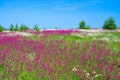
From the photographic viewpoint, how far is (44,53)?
12.9m

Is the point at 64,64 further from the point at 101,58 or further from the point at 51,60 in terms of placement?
the point at 101,58

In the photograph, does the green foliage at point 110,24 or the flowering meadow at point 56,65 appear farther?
the green foliage at point 110,24

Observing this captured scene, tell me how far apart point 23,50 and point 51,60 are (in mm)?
2252

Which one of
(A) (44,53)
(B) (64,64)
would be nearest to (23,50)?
(A) (44,53)

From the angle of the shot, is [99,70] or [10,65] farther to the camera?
[99,70]

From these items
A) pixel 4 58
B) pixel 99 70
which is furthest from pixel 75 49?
pixel 4 58

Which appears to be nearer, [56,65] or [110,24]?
[56,65]

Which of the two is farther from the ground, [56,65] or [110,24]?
[110,24]

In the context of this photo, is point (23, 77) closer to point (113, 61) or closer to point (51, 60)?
point (51, 60)

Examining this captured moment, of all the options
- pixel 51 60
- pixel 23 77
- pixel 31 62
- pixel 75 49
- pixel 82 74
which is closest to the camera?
pixel 23 77

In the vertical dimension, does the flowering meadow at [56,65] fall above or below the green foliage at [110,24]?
below

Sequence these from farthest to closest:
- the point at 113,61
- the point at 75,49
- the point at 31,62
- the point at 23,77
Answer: the point at 75,49, the point at 113,61, the point at 31,62, the point at 23,77

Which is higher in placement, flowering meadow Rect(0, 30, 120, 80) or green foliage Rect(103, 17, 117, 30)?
green foliage Rect(103, 17, 117, 30)

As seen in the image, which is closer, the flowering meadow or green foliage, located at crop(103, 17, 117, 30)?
the flowering meadow
